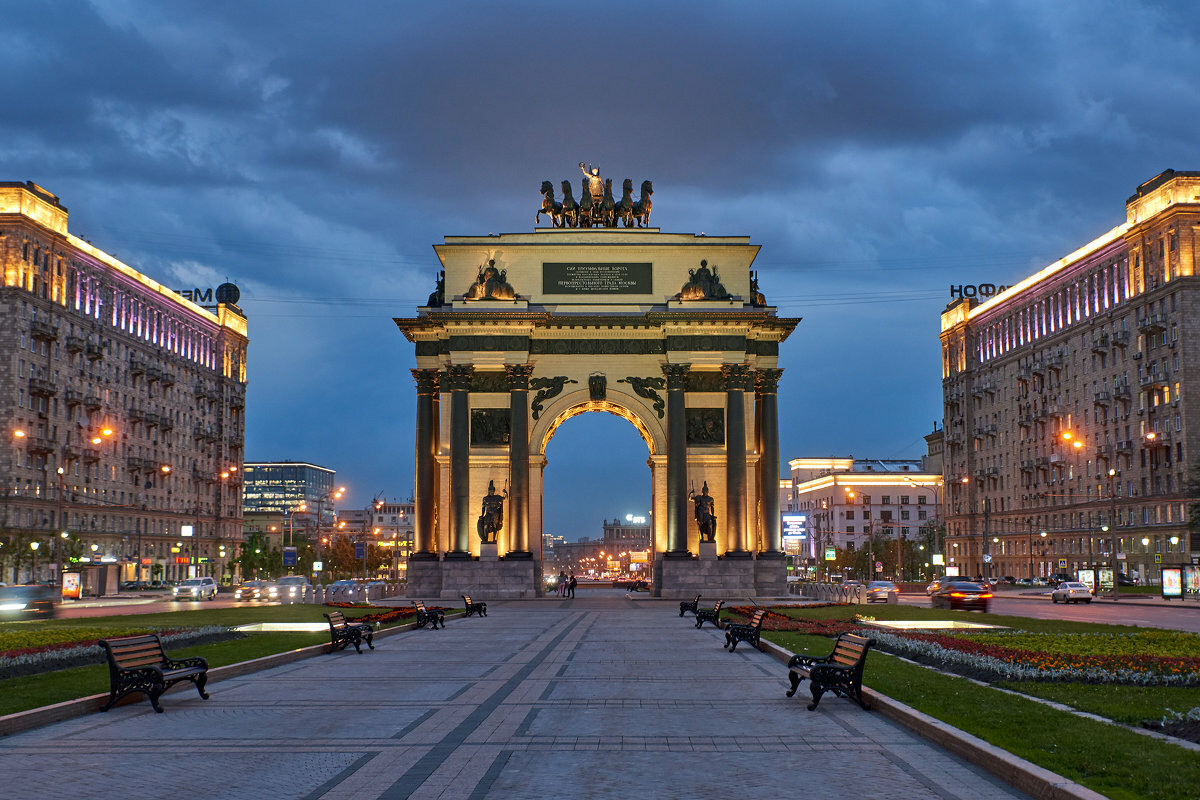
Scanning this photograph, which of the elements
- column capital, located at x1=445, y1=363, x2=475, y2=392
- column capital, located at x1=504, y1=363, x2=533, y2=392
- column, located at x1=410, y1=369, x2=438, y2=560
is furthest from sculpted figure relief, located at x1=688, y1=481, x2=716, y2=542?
column, located at x1=410, y1=369, x2=438, y2=560

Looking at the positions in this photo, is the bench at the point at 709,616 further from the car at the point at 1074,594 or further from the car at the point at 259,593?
the car at the point at 259,593

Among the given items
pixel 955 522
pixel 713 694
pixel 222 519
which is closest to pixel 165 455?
pixel 222 519

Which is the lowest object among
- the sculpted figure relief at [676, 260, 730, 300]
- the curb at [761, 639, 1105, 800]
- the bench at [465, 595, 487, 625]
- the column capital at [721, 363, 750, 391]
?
the bench at [465, 595, 487, 625]

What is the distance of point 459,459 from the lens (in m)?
68.2

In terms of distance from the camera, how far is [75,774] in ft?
42.7

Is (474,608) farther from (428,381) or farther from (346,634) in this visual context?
(428,381)

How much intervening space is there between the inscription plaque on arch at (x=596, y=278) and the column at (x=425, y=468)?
923 centimetres

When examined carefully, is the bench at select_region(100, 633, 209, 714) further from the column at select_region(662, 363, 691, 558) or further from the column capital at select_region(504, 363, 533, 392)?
the column at select_region(662, 363, 691, 558)

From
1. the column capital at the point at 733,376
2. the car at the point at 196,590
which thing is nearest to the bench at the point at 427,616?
the column capital at the point at 733,376

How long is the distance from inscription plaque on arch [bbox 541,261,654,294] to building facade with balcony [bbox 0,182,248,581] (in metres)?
27.8

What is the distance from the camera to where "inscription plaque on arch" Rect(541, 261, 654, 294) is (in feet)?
235

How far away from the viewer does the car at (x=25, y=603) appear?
161 feet

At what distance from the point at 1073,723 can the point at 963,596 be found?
40.8 meters

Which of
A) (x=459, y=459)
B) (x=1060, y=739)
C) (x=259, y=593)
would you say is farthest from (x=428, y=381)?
(x=1060, y=739)
